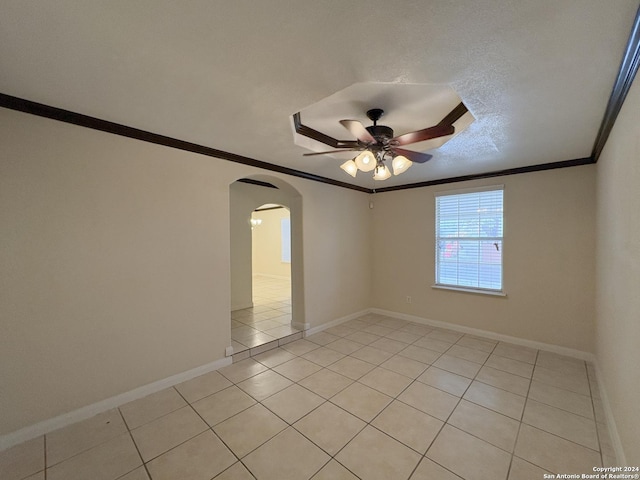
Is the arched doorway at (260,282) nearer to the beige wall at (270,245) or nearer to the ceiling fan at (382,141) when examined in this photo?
the beige wall at (270,245)

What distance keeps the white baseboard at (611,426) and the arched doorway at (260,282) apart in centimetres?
301

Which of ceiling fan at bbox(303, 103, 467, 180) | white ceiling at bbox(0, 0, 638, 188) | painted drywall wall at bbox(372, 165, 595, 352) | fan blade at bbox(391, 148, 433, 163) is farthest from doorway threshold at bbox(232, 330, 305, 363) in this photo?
fan blade at bbox(391, 148, 433, 163)

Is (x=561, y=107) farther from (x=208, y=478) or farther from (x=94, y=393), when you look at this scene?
(x=94, y=393)

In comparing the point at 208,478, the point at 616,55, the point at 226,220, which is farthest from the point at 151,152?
the point at 616,55

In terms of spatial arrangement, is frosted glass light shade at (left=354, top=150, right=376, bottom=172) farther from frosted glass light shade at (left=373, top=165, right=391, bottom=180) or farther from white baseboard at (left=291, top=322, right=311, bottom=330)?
white baseboard at (left=291, top=322, right=311, bottom=330)

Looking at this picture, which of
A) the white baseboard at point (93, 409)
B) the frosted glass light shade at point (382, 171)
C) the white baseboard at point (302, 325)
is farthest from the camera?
the white baseboard at point (302, 325)

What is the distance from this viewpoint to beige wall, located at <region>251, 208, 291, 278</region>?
854 cm

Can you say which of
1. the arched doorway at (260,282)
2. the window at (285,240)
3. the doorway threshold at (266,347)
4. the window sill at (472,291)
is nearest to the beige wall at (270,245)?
the window at (285,240)

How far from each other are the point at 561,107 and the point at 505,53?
3.09 feet

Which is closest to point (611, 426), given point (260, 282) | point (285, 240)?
point (260, 282)

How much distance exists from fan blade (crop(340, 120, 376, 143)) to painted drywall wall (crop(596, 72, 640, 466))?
143cm

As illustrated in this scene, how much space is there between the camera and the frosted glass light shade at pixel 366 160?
6.93 feet

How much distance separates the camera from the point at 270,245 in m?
8.84

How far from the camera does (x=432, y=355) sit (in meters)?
3.14
